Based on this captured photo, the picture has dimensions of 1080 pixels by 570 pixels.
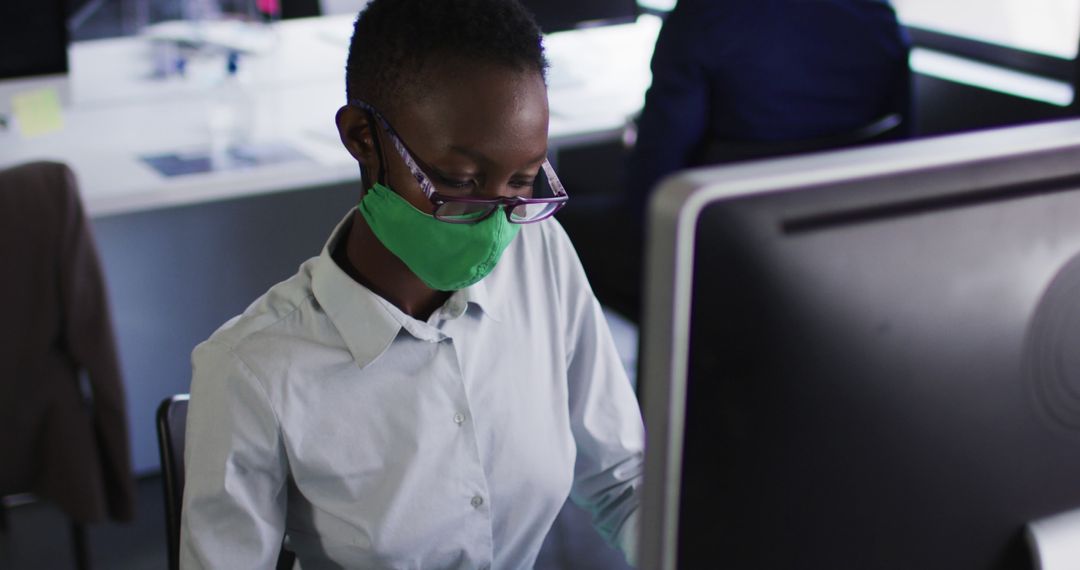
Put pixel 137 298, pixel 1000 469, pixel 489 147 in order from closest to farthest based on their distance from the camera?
pixel 1000 469 < pixel 489 147 < pixel 137 298

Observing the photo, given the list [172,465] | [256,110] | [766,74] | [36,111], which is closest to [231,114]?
[256,110]

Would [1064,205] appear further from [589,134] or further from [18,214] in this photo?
[589,134]

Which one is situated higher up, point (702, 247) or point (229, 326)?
point (702, 247)

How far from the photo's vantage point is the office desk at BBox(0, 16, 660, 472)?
235 centimetres

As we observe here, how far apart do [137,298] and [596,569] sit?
115 centimetres

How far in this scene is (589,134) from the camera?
8.70 ft

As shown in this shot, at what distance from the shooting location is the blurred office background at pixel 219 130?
2.39 m

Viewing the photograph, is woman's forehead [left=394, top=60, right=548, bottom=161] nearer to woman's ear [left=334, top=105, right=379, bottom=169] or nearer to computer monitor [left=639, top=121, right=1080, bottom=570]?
woman's ear [left=334, top=105, right=379, bottom=169]

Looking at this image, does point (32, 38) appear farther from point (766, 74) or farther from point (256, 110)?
point (766, 74)

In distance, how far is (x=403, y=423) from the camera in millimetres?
1027

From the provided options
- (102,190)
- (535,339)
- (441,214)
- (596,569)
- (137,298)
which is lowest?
(596,569)

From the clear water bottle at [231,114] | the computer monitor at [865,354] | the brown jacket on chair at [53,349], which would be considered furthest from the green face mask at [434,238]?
the clear water bottle at [231,114]

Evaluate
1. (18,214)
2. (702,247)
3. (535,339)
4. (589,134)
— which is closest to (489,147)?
(535,339)

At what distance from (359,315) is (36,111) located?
1846 millimetres
